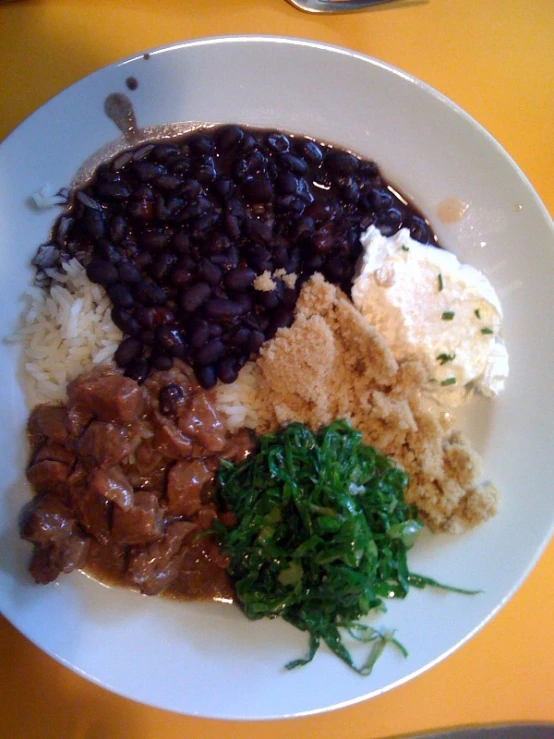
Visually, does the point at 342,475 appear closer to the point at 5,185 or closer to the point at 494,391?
the point at 494,391

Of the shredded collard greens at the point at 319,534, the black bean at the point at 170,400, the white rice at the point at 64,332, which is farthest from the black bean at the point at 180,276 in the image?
the shredded collard greens at the point at 319,534

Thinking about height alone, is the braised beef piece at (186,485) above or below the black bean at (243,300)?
below

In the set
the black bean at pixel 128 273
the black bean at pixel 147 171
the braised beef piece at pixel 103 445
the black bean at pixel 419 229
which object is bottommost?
the braised beef piece at pixel 103 445

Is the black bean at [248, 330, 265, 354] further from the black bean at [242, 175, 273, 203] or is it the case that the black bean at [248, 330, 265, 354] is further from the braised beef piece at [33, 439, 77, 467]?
the braised beef piece at [33, 439, 77, 467]

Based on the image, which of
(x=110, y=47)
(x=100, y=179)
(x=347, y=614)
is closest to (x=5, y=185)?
(x=100, y=179)

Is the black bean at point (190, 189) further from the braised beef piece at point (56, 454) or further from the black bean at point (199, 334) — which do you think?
the braised beef piece at point (56, 454)

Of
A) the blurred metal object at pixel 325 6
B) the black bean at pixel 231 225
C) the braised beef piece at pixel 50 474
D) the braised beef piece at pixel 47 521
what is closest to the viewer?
the braised beef piece at pixel 47 521
